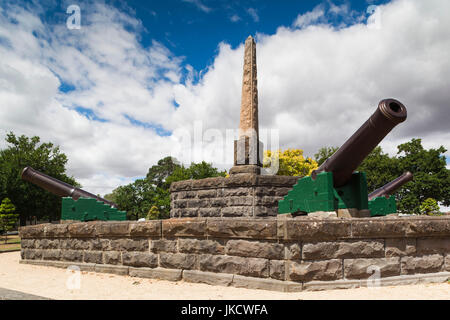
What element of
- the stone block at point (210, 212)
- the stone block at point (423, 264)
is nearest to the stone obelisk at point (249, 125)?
the stone block at point (210, 212)

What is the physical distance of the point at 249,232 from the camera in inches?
151

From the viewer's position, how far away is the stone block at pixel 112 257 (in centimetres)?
499

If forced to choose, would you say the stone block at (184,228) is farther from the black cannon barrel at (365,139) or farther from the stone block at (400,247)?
the black cannon barrel at (365,139)

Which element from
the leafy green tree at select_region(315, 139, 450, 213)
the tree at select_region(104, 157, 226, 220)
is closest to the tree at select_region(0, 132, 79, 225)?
the tree at select_region(104, 157, 226, 220)

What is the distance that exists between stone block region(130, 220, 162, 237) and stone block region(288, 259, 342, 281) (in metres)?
2.14

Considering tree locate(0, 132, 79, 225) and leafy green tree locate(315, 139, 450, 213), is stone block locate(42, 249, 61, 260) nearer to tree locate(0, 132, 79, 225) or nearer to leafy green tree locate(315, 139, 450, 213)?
tree locate(0, 132, 79, 225)

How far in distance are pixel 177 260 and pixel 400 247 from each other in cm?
308

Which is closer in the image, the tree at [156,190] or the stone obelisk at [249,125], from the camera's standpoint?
the stone obelisk at [249,125]

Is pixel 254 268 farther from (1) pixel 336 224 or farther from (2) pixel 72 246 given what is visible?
(2) pixel 72 246

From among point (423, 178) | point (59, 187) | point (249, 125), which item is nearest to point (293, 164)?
point (423, 178)

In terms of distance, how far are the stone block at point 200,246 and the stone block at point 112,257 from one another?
51.7 inches

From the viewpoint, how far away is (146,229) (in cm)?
470

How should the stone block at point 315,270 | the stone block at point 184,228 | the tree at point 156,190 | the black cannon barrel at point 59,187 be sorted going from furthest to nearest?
the tree at point 156,190 < the black cannon barrel at point 59,187 < the stone block at point 184,228 < the stone block at point 315,270

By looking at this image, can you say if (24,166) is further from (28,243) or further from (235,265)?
(235,265)
